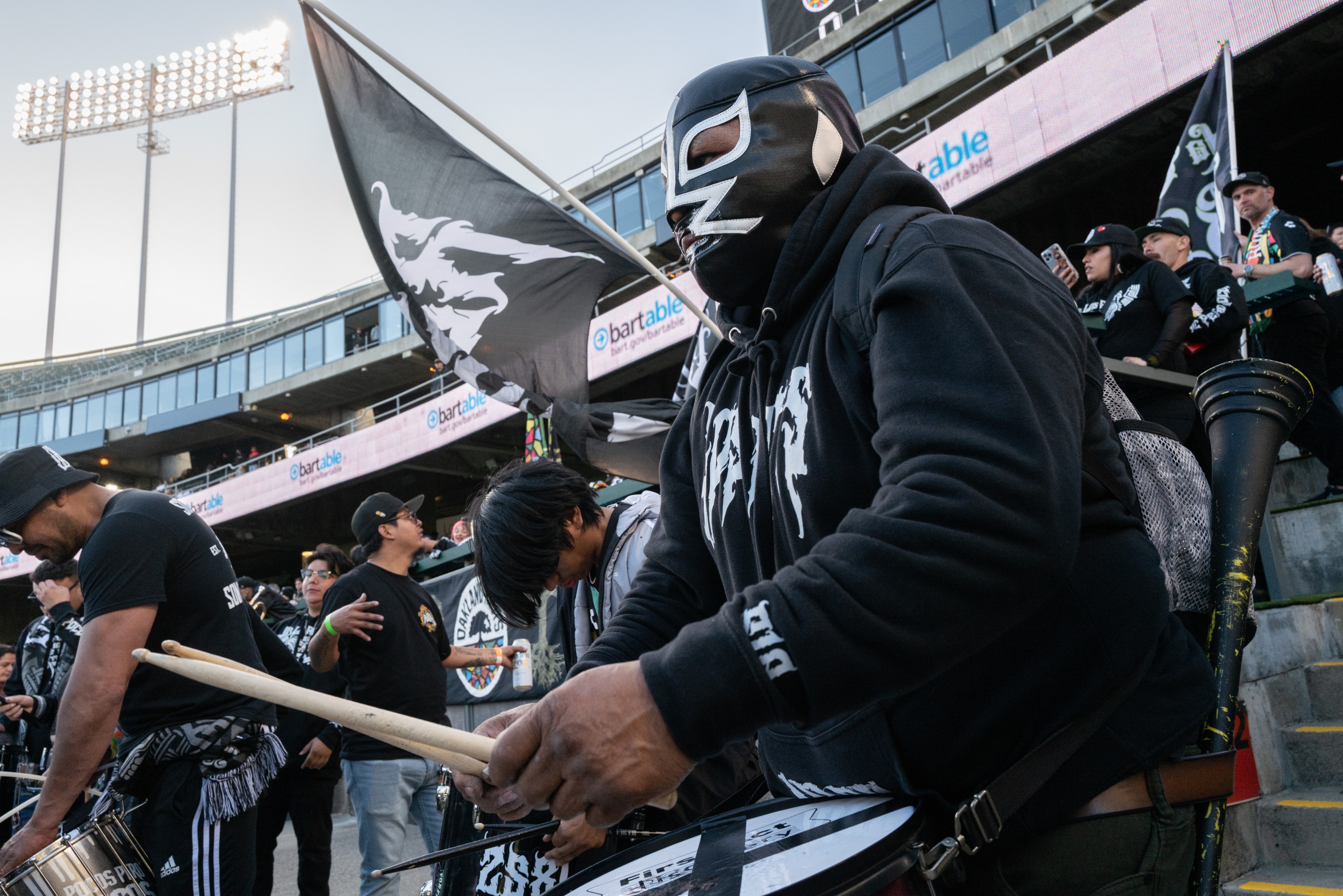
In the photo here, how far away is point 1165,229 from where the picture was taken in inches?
206

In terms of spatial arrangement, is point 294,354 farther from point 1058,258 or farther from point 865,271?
point 865,271

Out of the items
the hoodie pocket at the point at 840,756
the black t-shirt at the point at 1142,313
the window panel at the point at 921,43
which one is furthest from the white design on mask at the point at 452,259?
the window panel at the point at 921,43

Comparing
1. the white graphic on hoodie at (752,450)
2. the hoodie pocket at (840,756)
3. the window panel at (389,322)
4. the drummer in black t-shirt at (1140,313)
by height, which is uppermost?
the window panel at (389,322)

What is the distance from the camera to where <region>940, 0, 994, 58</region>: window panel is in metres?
18.1

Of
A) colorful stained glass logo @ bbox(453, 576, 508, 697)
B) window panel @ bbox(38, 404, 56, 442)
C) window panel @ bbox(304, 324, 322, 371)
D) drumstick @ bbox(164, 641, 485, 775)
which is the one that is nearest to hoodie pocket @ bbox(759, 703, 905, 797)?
drumstick @ bbox(164, 641, 485, 775)

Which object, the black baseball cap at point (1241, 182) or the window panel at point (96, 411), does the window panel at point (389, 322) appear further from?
the black baseball cap at point (1241, 182)

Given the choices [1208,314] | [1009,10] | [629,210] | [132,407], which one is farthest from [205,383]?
[1208,314]

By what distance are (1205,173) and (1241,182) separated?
48 centimetres

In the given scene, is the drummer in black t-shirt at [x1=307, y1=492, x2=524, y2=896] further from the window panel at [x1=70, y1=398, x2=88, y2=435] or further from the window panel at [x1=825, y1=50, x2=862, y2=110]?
the window panel at [x1=70, y1=398, x2=88, y2=435]

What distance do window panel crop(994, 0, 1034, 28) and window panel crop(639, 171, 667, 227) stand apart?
946 cm

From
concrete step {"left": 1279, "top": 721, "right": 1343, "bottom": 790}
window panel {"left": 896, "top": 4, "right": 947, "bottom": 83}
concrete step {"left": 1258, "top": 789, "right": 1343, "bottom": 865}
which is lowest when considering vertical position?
concrete step {"left": 1258, "top": 789, "right": 1343, "bottom": 865}

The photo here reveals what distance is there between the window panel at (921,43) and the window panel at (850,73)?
1181 millimetres

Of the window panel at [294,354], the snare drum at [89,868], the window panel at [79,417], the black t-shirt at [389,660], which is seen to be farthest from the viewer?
the window panel at [79,417]

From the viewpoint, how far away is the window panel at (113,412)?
1596 inches
